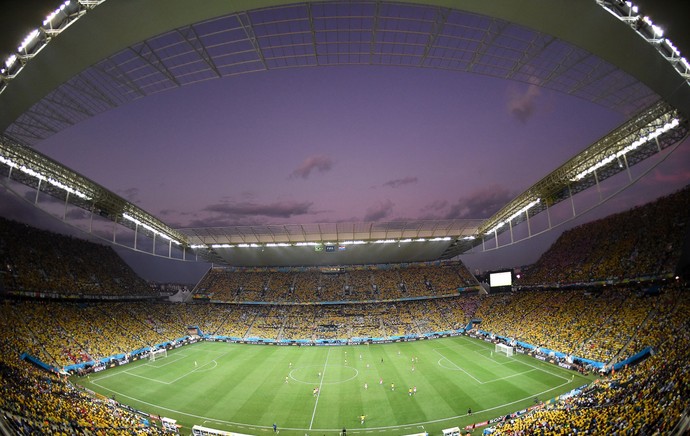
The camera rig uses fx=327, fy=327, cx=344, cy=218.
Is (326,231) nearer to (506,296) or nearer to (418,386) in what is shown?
(418,386)

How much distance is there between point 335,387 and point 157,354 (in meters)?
24.1

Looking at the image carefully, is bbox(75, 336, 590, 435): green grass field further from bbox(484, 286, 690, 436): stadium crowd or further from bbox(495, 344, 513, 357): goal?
bbox(484, 286, 690, 436): stadium crowd

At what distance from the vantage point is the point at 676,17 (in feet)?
25.2

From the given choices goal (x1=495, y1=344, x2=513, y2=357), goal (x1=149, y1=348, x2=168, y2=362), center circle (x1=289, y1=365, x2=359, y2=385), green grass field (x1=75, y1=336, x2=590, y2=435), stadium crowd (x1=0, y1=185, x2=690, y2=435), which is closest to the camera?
stadium crowd (x1=0, y1=185, x2=690, y2=435)

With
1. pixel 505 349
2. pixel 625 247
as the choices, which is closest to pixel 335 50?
pixel 505 349

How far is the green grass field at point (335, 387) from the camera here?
21828 mm

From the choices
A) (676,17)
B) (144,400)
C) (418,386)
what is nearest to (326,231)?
(418,386)

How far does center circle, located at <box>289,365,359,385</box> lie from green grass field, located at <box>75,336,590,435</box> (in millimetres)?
96

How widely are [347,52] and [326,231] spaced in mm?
36580

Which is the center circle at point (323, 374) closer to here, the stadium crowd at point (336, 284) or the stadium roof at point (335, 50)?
the stadium crowd at point (336, 284)

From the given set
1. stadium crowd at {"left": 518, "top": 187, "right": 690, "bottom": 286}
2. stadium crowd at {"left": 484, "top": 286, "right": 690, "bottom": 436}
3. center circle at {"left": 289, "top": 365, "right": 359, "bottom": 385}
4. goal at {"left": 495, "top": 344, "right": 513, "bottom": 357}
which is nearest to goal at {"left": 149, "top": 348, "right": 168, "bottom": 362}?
center circle at {"left": 289, "top": 365, "right": 359, "bottom": 385}

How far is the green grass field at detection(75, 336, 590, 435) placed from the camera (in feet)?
71.6

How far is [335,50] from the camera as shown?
525 inches

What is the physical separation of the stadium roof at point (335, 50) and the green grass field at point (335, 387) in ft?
66.1
